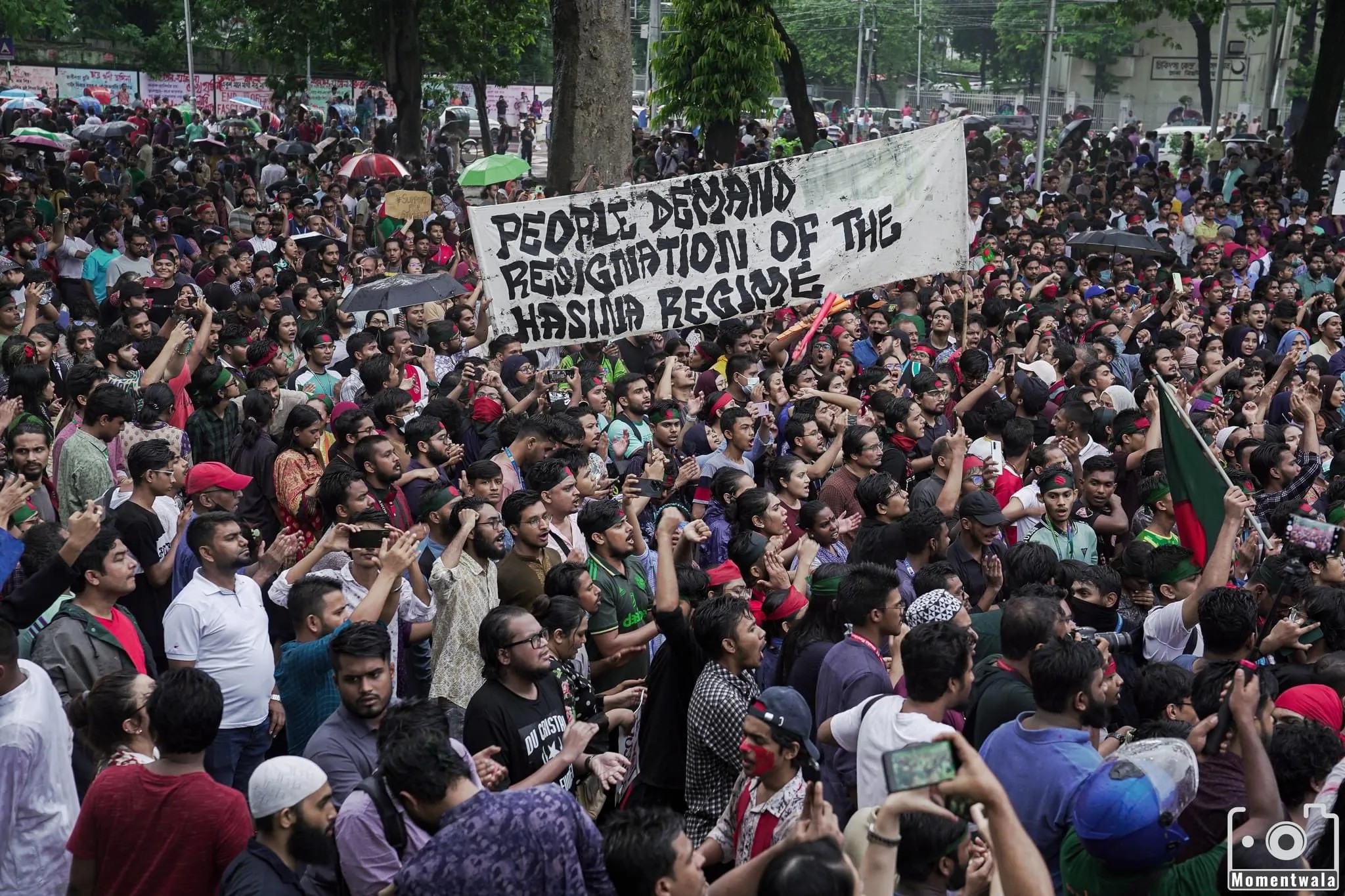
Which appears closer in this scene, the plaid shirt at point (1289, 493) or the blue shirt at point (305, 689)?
the blue shirt at point (305, 689)

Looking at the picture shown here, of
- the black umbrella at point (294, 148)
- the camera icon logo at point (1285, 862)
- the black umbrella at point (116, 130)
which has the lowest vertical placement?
the camera icon logo at point (1285, 862)

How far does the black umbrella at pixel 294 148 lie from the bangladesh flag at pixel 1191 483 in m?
22.7

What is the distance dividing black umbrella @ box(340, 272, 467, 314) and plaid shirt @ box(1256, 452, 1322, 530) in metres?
5.87

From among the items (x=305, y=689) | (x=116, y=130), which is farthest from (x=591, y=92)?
(x=116, y=130)

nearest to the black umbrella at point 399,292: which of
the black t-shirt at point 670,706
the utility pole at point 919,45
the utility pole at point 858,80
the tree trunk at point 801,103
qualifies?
the black t-shirt at point 670,706

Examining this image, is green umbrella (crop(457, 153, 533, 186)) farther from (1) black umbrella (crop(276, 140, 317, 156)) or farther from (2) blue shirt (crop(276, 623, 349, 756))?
(2) blue shirt (crop(276, 623, 349, 756))

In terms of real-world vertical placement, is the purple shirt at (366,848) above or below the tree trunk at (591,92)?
below

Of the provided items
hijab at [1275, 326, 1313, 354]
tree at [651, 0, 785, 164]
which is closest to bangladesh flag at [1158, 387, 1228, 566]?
hijab at [1275, 326, 1313, 354]

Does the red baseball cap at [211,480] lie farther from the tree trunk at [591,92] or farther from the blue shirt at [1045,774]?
the tree trunk at [591,92]

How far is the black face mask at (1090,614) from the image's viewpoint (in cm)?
608

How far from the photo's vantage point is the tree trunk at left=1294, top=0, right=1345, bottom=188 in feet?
74.1

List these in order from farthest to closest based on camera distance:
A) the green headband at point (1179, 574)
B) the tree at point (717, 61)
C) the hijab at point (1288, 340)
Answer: the tree at point (717, 61) < the hijab at point (1288, 340) < the green headband at point (1179, 574)

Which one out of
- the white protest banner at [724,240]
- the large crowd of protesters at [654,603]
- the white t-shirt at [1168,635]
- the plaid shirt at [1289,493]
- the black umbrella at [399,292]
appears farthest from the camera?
the black umbrella at [399,292]

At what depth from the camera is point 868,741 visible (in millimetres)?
4320
